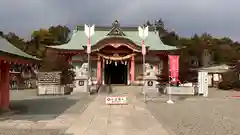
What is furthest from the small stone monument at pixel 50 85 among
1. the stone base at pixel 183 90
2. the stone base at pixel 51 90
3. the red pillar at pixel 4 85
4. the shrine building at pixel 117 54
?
the red pillar at pixel 4 85

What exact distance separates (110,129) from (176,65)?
49.4 ft

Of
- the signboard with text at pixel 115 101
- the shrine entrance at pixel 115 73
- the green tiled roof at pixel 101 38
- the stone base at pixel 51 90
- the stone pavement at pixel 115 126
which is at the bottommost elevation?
the stone pavement at pixel 115 126

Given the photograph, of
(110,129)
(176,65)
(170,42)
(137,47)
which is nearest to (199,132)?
(110,129)

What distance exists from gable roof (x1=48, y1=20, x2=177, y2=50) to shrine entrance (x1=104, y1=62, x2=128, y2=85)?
3752 mm

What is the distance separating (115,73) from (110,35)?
7.27m

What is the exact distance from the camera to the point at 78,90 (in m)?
29.4

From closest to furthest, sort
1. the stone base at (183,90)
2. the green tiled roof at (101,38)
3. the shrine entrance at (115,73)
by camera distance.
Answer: the stone base at (183,90)
the green tiled roof at (101,38)
the shrine entrance at (115,73)

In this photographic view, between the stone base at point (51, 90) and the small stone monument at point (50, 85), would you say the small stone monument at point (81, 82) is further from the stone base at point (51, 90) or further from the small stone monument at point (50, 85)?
the small stone monument at point (50, 85)

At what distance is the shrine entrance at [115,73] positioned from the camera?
137 feet

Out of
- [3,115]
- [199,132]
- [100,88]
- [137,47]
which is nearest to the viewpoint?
[199,132]

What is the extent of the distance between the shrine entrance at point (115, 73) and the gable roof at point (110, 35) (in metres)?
3.75

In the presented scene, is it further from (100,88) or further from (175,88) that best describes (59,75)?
(175,88)

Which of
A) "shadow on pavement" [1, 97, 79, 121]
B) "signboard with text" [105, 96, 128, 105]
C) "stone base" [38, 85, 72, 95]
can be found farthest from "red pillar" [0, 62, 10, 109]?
"stone base" [38, 85, 72, 95]

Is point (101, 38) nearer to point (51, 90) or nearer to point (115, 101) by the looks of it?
point (51, 90)
